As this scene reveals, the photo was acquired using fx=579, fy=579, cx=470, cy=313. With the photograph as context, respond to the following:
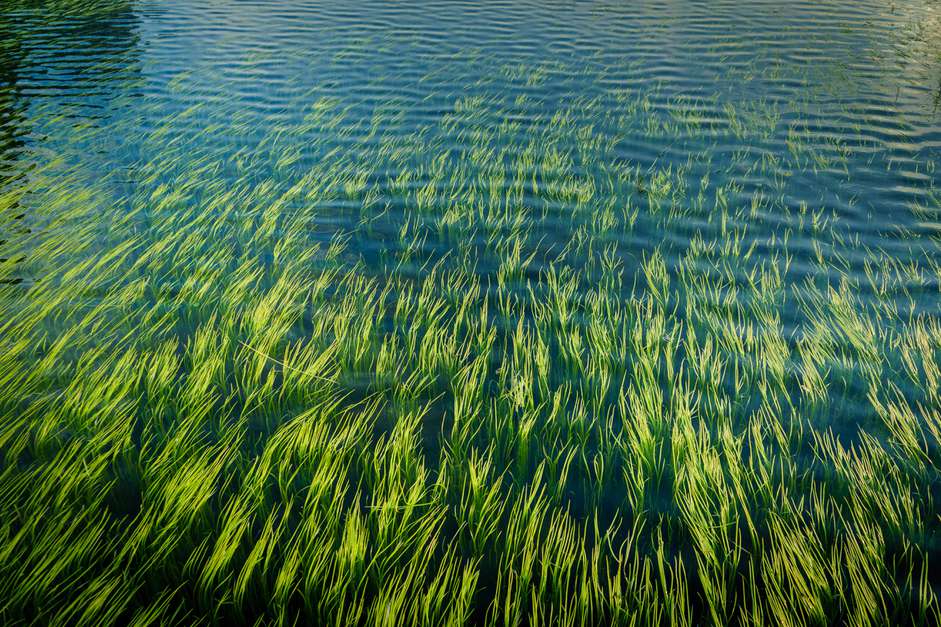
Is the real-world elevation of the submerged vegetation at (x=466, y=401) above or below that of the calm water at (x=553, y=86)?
below

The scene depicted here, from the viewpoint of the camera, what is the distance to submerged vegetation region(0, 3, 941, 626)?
5.59 feet

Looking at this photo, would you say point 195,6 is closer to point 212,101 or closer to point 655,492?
point 212,101

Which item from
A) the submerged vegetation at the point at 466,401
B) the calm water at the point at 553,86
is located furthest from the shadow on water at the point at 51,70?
the submerged vegetation at the point at 466,401

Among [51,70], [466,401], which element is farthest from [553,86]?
[51,70]

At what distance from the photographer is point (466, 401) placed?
7.88 feet

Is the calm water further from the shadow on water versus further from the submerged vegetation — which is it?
the submerged vegetation

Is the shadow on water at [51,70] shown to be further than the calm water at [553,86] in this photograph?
Yes

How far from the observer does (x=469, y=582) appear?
1.64 m

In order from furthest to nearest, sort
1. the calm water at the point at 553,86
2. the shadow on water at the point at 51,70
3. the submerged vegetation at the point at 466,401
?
1. the shadow on water at the point at 51,70
2. the calm water at the point at 553,86
3. the submerged vegetation at the point at 466,401

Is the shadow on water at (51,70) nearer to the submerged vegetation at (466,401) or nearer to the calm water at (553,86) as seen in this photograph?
the calm water at (553,86)

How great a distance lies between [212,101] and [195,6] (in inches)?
294

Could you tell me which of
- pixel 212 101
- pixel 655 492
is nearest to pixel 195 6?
pixel 212 101

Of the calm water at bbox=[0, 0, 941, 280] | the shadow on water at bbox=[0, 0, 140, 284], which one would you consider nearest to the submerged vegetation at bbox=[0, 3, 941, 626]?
the calm water at bbox=[0, 0, 941, 280]

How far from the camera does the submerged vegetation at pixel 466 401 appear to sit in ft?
5.59
